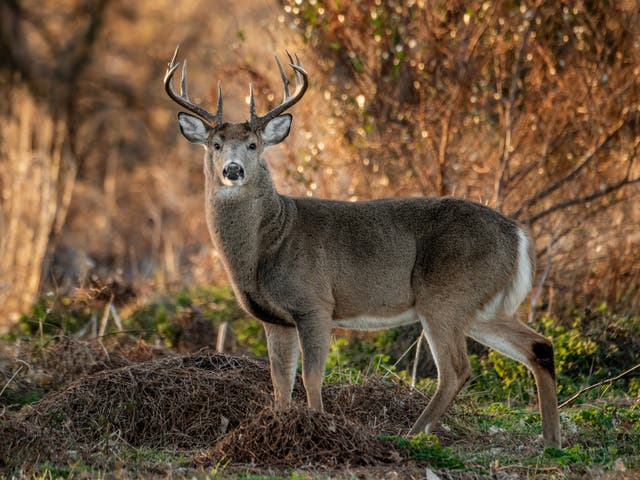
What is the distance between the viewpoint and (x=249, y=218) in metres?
6.97

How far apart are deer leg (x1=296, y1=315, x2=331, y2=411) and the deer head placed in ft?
3.43

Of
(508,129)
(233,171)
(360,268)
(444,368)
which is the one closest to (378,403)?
(444,368)

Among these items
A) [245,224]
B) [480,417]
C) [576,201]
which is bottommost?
[480,417]

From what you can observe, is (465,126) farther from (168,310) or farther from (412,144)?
(168,310)

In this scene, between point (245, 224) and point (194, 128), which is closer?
point (245, 224)

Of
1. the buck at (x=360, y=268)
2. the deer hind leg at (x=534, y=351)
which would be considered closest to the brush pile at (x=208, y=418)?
the buck at (x=360, y=268)

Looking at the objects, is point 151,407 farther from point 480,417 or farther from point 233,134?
point 480,417

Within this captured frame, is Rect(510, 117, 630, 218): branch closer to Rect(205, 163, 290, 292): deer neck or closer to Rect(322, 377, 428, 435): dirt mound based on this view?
Rect(322, 377, 428, 435): dirt mound

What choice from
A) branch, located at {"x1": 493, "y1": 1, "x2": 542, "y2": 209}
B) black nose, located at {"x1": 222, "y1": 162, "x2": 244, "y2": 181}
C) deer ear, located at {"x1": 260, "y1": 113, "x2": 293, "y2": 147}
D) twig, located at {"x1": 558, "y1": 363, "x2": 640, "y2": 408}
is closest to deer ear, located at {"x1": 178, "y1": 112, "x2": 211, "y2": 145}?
deer ear, located at {"x1": 260, "y1": 113, "x2": 293, "y2": 147}

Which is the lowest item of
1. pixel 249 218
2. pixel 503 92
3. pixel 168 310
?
pixel 168 310

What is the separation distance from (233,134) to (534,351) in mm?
2448

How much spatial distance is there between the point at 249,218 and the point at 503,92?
16.8 ft

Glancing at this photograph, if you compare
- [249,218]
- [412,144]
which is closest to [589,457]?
[249,218]

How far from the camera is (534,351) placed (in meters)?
6.73
